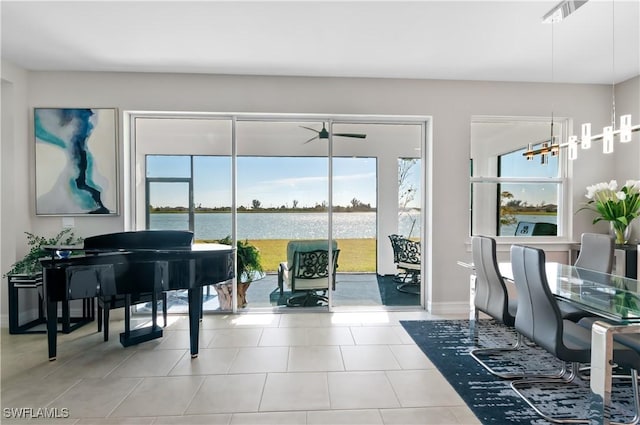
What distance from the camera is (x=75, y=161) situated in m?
4.04

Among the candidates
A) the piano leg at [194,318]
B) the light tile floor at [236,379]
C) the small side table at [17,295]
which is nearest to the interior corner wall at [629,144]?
the light tile floor at [236,379]

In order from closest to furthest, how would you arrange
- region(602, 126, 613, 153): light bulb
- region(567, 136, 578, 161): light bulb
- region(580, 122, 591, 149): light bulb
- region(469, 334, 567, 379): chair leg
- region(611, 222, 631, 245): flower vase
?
region(602, 126, 613, 153): light bulb, region(580, 122, 591, 149): light bulb, region(469, 334, 567, 379): chair leg, region(567, 136, 578, 161): light bulb, region(611, 222, 631, 245): flower vase

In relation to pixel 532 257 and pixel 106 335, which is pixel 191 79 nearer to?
pixel 106 335

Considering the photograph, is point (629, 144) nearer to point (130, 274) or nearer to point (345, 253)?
point (345, 253)

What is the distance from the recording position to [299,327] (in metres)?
3.87

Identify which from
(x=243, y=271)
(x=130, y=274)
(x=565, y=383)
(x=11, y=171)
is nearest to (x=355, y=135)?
(x=243, y=271)

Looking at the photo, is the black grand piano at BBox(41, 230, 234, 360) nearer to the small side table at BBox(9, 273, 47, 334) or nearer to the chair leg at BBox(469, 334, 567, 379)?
the small side table at BBox(9, 273, 47, 334)

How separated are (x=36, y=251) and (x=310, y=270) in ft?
10.2

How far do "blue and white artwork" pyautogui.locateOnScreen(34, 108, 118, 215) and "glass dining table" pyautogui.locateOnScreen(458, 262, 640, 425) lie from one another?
4430 mm

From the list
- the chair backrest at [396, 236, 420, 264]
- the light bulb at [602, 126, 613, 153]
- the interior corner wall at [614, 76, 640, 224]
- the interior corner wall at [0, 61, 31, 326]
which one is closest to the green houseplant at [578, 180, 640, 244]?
the interior corner wall at [614, 76, 640, 224]

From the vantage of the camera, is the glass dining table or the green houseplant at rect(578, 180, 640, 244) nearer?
the glass dining table

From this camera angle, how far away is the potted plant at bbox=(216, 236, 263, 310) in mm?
4418

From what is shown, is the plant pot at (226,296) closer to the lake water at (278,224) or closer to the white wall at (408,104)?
the lake water at (278,224)

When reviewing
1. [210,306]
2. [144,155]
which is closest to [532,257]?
[210,306]
